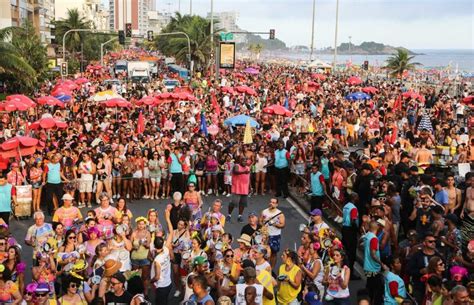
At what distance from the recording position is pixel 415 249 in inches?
314

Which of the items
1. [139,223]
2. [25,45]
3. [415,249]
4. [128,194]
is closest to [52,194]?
[128,194]

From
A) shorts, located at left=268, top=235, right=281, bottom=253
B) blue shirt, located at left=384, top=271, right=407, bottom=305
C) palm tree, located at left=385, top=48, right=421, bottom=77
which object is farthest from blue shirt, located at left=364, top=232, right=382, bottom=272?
palm tree, located at left=385, top=48, right=421, bottom=77

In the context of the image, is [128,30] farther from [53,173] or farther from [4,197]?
[4,197]

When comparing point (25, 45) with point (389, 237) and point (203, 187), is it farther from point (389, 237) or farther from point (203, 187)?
point (389, 237)

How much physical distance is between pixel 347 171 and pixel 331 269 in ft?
16.6

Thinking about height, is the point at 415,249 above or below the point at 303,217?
above

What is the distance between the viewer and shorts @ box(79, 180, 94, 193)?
13.9 m

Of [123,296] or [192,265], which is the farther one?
[192,265]

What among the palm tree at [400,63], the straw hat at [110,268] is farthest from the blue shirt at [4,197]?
the palm tree at [400,63]

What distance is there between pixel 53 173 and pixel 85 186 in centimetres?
93

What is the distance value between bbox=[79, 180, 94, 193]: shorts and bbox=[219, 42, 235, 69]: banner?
27.2 metres

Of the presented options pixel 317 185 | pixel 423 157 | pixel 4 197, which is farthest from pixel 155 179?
pixel 423 157

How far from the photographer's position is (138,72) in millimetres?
51156

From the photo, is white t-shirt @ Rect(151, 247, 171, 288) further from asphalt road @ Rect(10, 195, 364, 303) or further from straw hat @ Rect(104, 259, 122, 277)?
asphalt road @ Rect(10, 195, 364, 303)
